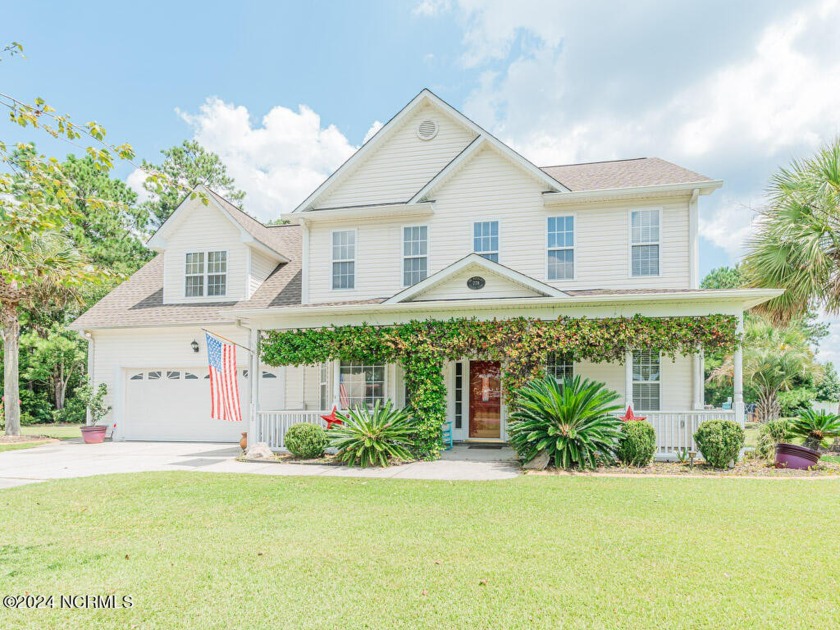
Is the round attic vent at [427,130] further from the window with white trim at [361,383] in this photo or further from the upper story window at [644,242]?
the window with white trim at [361,383]

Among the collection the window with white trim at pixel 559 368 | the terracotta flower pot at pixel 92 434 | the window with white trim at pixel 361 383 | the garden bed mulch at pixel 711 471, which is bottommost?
the terracotta flower pot at pixel 92 434

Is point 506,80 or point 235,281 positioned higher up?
point 506,80

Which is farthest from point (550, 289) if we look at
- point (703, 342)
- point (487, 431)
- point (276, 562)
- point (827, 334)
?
point (827, 334)

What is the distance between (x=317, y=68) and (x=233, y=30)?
4.06 metres

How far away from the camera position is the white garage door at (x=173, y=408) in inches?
658

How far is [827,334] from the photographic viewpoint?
4881 centimetres

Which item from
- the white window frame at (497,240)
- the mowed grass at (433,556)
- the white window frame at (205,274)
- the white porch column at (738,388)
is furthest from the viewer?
the white window frame at (205,274)

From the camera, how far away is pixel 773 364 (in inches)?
921

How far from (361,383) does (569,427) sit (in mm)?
6438

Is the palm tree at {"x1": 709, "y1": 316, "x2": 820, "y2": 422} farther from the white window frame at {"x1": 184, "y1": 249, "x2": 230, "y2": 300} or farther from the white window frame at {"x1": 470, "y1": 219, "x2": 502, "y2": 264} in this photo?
the white window frame at {"x1": 184, "y1": 249, "x2": 230, "y2": 300}

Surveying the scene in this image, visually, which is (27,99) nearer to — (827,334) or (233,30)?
(233,30)

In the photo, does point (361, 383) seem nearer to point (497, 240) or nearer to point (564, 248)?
point (497, 240)

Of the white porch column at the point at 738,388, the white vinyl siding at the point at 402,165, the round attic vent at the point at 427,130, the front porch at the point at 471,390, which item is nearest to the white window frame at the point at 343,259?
the white vinyl siding at the point at 402,165

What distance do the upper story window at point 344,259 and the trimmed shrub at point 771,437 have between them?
1054 centimetres
